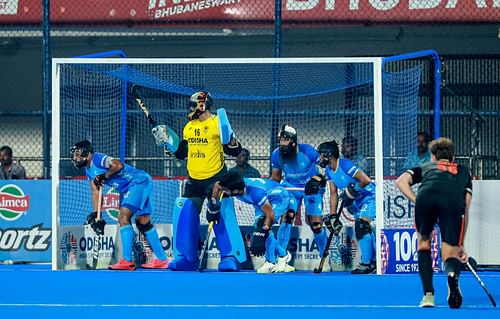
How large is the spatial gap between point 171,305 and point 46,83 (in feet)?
24.2

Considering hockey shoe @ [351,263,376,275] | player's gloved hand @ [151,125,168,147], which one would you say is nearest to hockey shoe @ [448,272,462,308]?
hockey shoe @ [351,263,376,275]

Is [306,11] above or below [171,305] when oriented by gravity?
above

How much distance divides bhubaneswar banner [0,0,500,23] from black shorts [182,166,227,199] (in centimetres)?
550

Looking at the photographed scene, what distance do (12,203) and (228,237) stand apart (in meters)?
3.42

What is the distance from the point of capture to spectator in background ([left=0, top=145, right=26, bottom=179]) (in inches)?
700

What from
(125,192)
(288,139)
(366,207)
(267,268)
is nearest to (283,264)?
(267,268)

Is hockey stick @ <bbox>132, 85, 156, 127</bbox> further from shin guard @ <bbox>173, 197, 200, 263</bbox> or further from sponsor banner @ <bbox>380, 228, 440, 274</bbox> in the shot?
sponsor banner @ <bbox>380, 228, 440, 274</bbox>

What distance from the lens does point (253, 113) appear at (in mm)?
16672

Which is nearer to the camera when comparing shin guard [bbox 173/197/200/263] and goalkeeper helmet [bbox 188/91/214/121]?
goalkeeper helmet [bbox 188/91/214/121]

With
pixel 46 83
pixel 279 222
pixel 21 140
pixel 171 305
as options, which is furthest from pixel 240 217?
pixel 21 140

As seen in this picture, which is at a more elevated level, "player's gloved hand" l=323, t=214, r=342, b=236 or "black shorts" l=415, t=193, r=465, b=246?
"black shorts" l=415, t=193, r=465, b=246

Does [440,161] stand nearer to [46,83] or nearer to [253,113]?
[253,113]

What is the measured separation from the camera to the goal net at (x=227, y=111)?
1583 cm

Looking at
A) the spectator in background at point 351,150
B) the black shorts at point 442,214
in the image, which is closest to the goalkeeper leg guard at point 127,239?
the spectator in background at point 351,150
